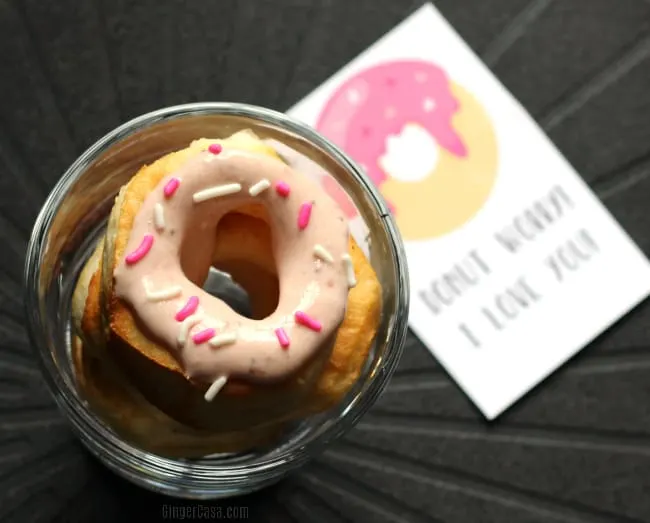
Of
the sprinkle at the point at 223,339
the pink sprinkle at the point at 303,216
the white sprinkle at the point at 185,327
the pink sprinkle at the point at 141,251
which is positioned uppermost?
the pink sprinkle at the point at 141,251

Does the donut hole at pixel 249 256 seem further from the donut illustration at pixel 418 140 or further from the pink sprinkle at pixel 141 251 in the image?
the donut illustration at pixel 418 140

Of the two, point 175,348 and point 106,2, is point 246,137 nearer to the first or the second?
point 175,348

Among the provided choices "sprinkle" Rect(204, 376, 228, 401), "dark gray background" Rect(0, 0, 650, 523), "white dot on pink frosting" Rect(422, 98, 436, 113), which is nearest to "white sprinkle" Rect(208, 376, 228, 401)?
"sprinkle" Rect(204, 376, 228, 401)

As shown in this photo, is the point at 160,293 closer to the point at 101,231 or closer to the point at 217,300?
the point at 217,300

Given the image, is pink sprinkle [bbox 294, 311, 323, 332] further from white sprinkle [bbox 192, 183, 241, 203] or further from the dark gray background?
the dark gray background

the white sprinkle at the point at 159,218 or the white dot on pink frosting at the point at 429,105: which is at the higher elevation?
the white sprinkle at the point at 159,218

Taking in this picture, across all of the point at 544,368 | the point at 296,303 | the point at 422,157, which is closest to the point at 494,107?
the point at 422,157

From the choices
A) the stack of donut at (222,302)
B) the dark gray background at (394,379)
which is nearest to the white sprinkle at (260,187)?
the stack of donut at (222,302)
